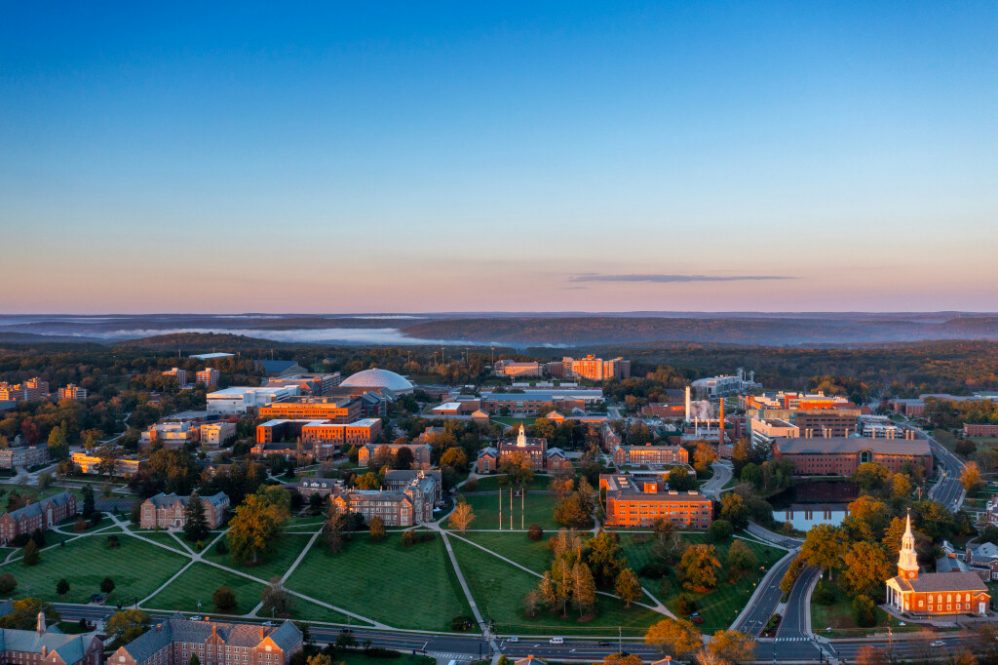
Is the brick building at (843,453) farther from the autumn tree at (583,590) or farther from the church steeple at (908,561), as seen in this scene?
the autumn tree at (583,590)

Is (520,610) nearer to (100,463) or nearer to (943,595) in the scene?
(943,595)

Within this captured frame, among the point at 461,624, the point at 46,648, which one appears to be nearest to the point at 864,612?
the point at 461,624

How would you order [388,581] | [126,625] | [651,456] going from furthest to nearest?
1. [651,456]
2. [388,581]
3. [126,625]

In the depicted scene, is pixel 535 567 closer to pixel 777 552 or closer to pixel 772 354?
pixel 777 552

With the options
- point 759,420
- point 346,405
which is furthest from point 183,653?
point 759,420

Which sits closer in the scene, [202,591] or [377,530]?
[202,591]

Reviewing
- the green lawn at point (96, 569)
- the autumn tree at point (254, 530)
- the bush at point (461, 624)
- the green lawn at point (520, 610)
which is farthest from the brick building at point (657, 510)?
the green lawn at point (96, 569)

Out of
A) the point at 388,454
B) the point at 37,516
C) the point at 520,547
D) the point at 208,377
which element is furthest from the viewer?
the point at 208,377
